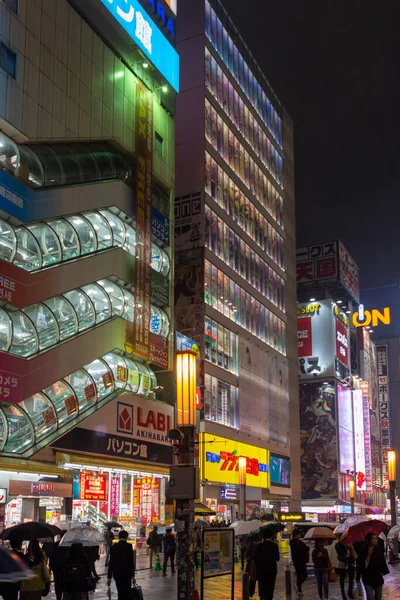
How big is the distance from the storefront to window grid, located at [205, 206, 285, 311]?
1313 centimetres

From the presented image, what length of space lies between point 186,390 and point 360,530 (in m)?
5.96

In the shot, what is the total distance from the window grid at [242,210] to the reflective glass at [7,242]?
25.9 metres

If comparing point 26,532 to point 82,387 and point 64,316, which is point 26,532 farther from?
point 82,387

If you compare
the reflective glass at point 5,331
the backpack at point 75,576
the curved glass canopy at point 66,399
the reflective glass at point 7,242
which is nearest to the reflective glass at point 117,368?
the curved glass canopy at point 66,399

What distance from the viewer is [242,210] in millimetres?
59969

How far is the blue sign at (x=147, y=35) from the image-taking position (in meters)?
37.8

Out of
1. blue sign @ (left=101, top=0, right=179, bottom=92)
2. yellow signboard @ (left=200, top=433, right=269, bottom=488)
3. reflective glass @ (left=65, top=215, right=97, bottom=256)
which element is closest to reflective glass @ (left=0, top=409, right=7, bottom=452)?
reflective glass @ (left=65, top=215, right=97, bottom=256)

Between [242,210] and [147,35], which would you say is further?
[242,210]

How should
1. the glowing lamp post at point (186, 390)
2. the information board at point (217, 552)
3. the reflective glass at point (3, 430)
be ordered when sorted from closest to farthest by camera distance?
the information board at point (217, 552), the glowing lamp post at point (186, 390), the reflective glass at point (3, 430)

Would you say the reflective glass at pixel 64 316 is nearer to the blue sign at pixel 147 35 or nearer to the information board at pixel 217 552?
the blue sign at pixel 147 35

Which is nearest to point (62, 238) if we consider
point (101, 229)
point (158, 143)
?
point (101, 229)

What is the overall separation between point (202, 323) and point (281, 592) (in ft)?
94.5

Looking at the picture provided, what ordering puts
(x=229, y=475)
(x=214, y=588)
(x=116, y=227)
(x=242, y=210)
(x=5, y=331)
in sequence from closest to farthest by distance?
1. (x=214, y=588)
2. (x=5, y=331)
3. (x=116, y=227)
4. (x=229, y=475)
5. (x=242, y=210)

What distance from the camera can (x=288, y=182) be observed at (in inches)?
2926
